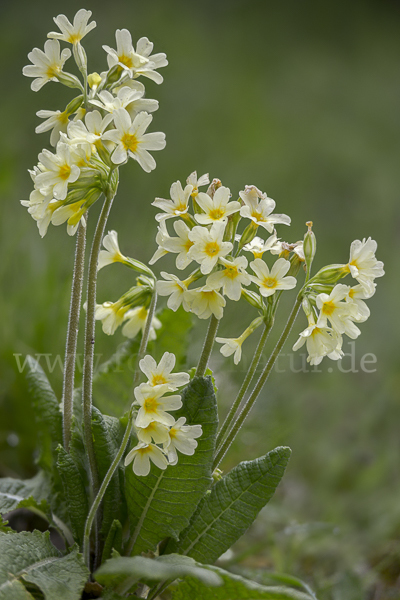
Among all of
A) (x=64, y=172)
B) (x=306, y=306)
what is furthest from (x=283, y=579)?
(x=64, y=172)

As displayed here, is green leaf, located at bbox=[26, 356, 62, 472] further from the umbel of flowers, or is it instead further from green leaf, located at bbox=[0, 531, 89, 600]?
the umbel of flowers

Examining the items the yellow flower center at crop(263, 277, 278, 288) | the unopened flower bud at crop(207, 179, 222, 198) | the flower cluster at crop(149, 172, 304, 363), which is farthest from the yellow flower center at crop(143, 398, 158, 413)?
the unopened flower bud at crop(207, 179, 222, 198)

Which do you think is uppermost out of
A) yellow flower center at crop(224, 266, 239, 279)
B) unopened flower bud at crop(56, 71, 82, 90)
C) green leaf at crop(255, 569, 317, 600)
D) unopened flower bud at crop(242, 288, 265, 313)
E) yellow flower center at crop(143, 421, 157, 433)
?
unopened flower bud at crop(56, 71, 82, 90)

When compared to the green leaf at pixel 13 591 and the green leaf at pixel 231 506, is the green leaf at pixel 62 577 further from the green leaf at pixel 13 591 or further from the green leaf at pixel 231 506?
the green leaf at pixel 231 506

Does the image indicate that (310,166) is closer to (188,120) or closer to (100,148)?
(188,120)

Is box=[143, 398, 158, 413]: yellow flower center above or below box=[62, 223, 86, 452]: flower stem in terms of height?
below

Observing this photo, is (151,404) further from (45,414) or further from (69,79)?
(69,79)

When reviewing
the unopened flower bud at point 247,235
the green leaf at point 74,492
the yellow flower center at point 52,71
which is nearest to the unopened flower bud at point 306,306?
the unopened flower bud at point 247,235
